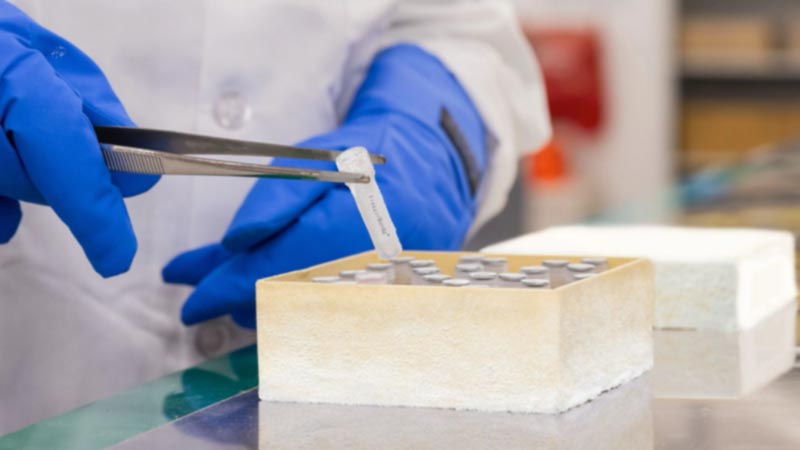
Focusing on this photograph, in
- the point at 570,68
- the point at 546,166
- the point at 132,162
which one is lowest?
the point at 546,166

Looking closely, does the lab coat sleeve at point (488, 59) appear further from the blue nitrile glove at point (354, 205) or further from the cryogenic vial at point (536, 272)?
the cryogenic vial at point (536, 272)

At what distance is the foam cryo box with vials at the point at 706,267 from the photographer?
0.87 meters

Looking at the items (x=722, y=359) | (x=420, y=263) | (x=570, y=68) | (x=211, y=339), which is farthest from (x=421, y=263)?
(x=570, y=68)

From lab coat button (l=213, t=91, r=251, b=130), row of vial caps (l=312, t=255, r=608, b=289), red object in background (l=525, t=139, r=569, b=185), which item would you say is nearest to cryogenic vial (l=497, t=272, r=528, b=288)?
row of vial caps (l=312, t=255, r=608, b=289)

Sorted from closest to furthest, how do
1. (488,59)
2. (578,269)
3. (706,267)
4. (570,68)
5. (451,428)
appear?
(451,428), (578,269), (706,267), (488,59), (570,68)

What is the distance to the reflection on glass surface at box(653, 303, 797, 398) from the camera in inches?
28.5

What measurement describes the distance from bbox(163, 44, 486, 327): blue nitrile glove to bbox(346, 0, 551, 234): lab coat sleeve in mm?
114

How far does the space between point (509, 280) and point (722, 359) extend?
0.20m

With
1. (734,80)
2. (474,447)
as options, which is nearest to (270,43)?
(474,447)

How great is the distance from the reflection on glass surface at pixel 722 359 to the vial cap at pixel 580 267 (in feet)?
0.27

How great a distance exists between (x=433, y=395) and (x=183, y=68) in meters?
0.58

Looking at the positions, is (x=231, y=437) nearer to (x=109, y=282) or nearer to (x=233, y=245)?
(x=233, y=245)

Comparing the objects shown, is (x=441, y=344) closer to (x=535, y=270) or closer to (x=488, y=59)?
(x=535, y=270)

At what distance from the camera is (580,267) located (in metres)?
0.72
